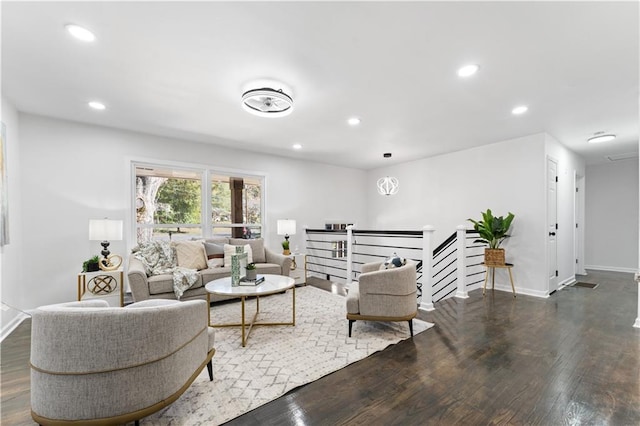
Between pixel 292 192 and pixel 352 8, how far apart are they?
15.0 ft

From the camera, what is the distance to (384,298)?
2979mm

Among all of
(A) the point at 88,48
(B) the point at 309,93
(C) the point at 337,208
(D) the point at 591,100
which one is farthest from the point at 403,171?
(A) the point at 88,48

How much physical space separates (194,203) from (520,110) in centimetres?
515

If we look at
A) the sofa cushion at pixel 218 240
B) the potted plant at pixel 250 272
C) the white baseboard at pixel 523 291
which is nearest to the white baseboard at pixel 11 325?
the sofa cushion at pixel 218 240

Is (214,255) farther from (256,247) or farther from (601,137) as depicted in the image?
(601,137)

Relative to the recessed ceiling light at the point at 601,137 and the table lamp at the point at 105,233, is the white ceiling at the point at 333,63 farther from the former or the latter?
the table lamp at the point at 105,233

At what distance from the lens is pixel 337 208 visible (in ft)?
23.3

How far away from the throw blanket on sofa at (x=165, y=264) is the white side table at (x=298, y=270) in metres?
1.91

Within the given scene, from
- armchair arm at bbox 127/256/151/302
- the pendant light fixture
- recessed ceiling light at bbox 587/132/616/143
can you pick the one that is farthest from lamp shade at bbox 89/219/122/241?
recessed ceiling light at bbox 587/132/616/143

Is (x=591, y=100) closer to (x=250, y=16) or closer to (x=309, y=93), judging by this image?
(x=309, y=93)

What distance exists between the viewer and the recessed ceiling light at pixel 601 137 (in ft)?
14.9

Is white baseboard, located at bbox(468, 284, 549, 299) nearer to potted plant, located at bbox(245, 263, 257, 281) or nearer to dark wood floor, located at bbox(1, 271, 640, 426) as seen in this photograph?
dark wood floor, located at bbox(1, 271, 640, 426)

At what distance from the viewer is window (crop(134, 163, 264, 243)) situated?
4555mm

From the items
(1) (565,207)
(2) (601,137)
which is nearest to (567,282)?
(1) (565,207)
